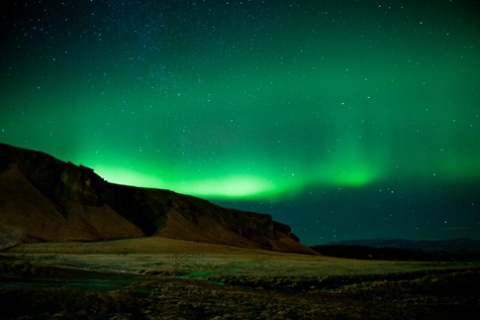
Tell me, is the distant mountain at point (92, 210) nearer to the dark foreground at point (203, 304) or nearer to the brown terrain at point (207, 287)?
the brown terrain at point (207, 287)

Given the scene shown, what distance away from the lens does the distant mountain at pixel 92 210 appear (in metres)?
73.9

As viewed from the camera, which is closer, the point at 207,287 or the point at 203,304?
the point at 203,304

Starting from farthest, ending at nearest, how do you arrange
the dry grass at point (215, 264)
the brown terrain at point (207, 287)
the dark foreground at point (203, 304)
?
the dry grass at point (215, 264), the brown terrain at point (207, 287), the dark foreground at point (203, 304)

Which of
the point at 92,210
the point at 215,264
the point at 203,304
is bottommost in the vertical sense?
the point at 215,264

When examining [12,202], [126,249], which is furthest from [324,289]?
[12,202]

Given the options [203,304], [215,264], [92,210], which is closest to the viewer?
[203,304]

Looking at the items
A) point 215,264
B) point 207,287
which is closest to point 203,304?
point 207,287

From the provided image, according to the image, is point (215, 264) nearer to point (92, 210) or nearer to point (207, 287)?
point (207, 287)

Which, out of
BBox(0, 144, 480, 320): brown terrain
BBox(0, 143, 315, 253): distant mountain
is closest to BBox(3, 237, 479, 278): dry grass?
BBox(0, 144, 480, 320): brown terrain

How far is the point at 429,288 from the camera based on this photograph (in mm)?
18172

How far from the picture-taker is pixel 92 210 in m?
89.1

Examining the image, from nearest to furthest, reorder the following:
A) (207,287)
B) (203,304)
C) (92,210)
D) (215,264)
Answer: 1. (203,304)
2. (207,287)
3. (215,264)
4. (92,210)

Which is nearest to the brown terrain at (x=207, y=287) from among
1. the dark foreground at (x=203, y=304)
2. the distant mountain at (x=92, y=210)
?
the dark foreground at (x=203, y=304)

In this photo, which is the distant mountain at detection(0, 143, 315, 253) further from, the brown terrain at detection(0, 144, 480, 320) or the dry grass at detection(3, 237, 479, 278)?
the dry grass at detection(3, 237, 479, 278)
